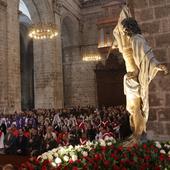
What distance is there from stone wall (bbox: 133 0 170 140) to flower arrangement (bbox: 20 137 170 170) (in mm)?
1617

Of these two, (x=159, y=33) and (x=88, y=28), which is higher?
(x=88, y=28)

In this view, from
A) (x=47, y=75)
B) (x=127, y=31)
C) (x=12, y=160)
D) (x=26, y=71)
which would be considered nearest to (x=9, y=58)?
(x=47, y=75)

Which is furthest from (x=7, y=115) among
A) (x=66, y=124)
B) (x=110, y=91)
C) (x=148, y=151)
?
(x=148, y=151)

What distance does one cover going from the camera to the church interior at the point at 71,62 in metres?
7.08

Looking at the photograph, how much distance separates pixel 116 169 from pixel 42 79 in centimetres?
1995

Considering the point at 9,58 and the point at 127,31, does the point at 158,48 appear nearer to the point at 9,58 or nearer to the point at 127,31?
the point at 127,31

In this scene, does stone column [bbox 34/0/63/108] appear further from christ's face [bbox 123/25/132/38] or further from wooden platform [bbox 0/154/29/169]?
christ's face [bbox 123/25/132/38]

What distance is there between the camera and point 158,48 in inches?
278

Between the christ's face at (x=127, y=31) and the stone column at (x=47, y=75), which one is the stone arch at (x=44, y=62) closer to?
the stone column at (x=47, y=75)

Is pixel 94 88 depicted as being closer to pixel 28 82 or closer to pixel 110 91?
pixel 110 91

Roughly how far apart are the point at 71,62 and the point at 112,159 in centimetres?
2638

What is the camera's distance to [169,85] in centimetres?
689

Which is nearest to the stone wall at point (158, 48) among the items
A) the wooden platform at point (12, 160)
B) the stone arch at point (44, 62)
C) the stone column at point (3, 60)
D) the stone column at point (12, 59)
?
the wooden platform at point (12, 160)

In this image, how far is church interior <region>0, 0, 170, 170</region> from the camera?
7.08m
